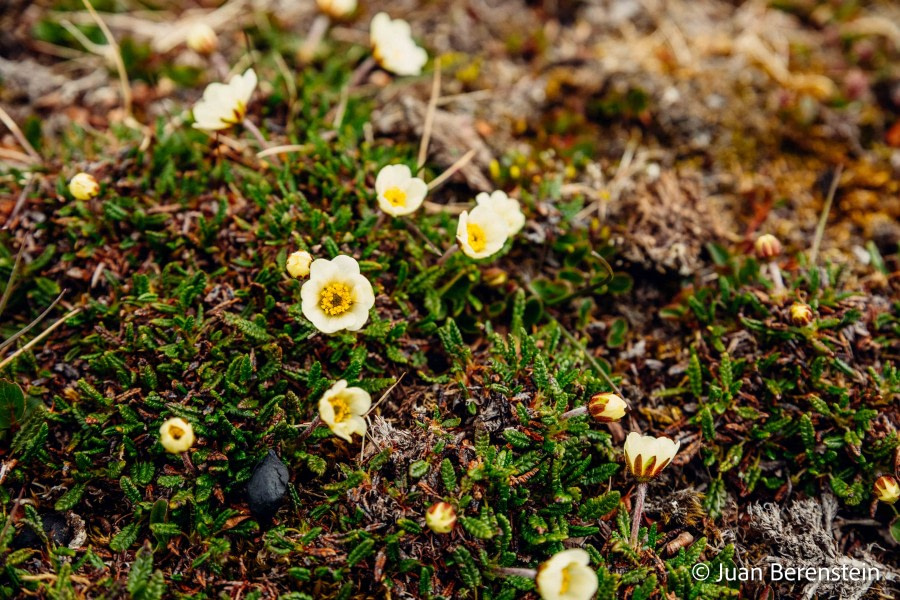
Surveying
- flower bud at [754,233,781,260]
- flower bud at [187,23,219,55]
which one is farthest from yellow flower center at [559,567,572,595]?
flower bud at [187,23,219,55]

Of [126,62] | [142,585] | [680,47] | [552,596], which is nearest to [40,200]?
[126,62]

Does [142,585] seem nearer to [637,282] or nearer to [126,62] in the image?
[637,282]

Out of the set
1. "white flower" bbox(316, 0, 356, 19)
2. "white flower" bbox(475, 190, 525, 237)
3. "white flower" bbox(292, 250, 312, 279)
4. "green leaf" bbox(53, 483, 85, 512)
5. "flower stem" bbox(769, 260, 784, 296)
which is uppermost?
"white flower" bbox(316, 0, 356, 19)

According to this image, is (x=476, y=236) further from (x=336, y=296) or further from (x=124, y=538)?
(x=124, y=538)

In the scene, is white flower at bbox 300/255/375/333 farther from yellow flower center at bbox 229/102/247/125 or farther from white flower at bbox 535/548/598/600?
white flower at bbox 535/548/598/600

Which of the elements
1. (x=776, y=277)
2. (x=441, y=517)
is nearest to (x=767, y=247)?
(x=776, y=277)
